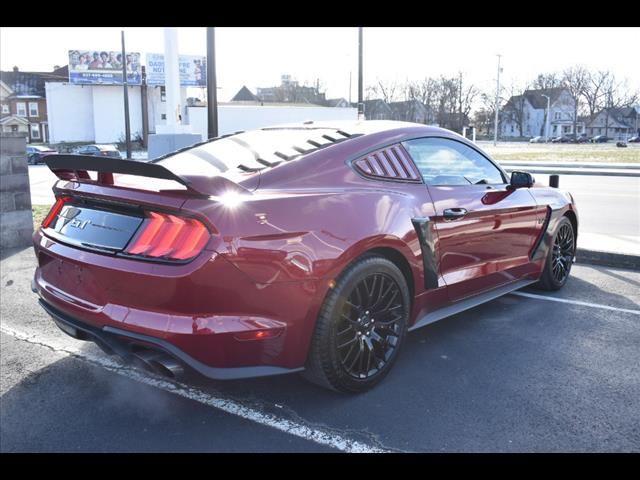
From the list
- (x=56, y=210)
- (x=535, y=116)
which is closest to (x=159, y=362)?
(x=56, y=210)

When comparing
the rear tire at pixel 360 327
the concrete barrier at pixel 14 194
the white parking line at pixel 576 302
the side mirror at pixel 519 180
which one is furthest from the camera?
the concrete barrier at pixel 14 194

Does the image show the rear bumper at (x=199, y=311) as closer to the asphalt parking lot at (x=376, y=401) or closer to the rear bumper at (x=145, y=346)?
the rear bumper at (x=145, y=346)

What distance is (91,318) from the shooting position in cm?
299

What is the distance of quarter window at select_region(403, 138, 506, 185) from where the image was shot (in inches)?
155

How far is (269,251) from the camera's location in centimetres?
285

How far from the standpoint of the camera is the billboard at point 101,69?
5612cm

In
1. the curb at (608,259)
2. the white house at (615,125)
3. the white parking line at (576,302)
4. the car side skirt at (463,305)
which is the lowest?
the white parking line at (576,302)

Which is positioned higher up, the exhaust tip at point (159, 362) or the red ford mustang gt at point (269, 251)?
the red ford mustang gt at point (269, 251)

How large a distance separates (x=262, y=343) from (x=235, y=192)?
0.76 meters

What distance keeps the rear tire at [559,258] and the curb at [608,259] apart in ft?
4.16

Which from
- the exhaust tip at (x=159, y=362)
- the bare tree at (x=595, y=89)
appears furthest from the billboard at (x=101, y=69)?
the exhaust tip at (x=159, y=362)

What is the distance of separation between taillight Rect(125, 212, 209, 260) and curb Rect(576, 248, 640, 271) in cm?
544

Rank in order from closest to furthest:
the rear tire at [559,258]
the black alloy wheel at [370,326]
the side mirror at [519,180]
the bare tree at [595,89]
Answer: the black alloy wheel at [370,326] → the side mirror at [519,180] → the rear tire at [559,258] → the bare tree at [595,89]

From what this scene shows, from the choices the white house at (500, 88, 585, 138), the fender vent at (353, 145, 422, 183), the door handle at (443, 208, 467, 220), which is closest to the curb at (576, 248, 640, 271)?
the door handle at (443, 208, 467, 220)
